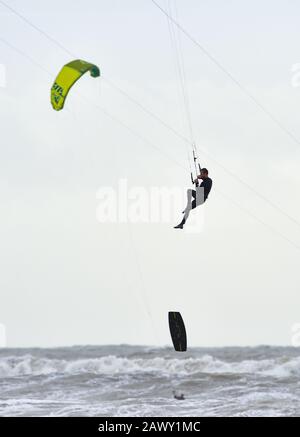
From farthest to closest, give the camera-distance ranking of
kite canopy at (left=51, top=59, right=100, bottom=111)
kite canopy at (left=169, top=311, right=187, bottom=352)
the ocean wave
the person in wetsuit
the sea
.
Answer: the ocean wave, the sea, kite canopy at (left=51, top=59, right=100, bottom=111), kite canopy at (left=169, top=311, right=187, bottom=352), the person in wetsuit

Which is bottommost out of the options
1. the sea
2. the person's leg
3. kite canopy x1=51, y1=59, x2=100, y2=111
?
the sea

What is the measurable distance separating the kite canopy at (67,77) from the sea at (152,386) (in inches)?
261

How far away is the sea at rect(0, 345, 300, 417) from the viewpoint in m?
20.1

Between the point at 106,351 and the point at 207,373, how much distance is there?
17501mm

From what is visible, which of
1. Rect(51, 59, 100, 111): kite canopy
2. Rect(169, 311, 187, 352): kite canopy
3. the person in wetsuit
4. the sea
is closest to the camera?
the person in wetsuit

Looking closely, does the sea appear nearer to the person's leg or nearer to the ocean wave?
the ocean wave

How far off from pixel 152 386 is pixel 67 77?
1062 centimetres

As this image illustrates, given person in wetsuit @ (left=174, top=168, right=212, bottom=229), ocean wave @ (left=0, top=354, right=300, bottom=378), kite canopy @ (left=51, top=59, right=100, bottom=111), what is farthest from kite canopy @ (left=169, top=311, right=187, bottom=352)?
ocean wave @ (left=0, top=354, right=300, bottom=378)

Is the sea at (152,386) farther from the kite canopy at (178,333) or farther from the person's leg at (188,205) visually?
the person's leg at (188,205)

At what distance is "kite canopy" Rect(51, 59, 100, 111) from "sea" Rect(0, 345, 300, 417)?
6629 millimetres

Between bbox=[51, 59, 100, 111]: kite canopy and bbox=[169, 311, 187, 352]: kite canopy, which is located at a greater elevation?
bbox=[51, 59, 100, 111]: kite canopy
